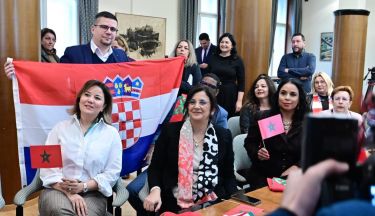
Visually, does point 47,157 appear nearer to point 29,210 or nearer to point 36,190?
point 36,190

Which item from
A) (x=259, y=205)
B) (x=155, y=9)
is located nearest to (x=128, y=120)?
(x=259, y=205)

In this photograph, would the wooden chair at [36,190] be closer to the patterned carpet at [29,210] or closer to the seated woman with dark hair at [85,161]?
the seated woman with dark hair at [85,161]

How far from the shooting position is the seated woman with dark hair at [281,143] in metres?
2.94

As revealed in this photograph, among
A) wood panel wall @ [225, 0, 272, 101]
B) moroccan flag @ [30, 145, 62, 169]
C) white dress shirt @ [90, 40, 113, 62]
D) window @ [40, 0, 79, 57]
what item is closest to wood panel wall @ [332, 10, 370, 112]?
wood panel wall @ [225, 0, 272, 101]

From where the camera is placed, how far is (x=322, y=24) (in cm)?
1130

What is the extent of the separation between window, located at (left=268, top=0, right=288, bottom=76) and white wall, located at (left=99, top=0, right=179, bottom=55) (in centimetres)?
367

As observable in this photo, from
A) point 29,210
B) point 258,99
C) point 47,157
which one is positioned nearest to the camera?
point 47,157

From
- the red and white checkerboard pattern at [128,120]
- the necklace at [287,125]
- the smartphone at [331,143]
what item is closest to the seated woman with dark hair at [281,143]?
the necklace at [287,125]

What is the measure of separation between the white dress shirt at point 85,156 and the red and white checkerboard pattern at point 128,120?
46 cm

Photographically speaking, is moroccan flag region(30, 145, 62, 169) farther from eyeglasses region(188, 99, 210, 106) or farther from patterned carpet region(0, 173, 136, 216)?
patterned carpet region(0, 173, 136, 216)

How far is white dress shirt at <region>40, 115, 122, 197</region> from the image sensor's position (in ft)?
8.43

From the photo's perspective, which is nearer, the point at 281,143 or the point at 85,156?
the point at 85,156

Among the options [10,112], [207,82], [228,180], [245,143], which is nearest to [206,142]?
[228,180]

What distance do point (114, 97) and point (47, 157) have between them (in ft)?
3.01
